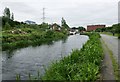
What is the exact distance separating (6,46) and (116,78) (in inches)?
1101

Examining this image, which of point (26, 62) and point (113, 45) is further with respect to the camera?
point (113, 45)

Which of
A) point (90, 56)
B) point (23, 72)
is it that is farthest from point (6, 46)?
point (90, 56)

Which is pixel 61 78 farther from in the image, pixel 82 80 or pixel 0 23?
pixel 0 23

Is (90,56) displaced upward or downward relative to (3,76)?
upward

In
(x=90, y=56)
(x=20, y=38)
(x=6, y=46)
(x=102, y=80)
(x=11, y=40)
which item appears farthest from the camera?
(x=20, y=38)

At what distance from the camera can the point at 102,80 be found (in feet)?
30.5

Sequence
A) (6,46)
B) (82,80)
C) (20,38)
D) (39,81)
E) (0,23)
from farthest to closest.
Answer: (0,23) < (20,38) < (6,46) < (39,81) < (82,80)

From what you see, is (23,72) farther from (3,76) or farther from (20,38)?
Answer: (20,38)

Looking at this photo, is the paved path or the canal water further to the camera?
the paved path

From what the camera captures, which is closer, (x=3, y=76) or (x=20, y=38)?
(x=3, y=76)

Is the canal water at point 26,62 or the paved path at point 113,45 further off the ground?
the paved path at point 113,45

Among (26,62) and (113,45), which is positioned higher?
(113,45)

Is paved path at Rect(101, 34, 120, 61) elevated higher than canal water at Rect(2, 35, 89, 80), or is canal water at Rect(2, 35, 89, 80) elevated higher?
paved path at Rect(101, 34, 120, 61)

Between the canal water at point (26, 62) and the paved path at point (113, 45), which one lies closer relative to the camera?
the canal water at point (26, 62)
